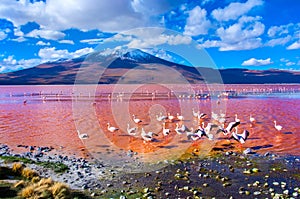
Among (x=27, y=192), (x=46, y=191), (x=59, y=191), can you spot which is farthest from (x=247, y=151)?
(x=27, y=192)

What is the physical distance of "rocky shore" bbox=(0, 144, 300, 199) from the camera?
964 cm

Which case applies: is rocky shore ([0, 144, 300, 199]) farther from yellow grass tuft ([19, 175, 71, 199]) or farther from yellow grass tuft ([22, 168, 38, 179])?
yellow grass tuft ([19, 175, 71, 199])

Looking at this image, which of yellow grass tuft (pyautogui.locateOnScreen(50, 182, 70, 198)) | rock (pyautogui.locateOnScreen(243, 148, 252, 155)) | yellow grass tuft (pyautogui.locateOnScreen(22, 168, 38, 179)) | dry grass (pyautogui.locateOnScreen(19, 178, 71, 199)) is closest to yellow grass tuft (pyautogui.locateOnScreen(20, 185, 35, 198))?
dry grass (pyautogui.locateOnScreen(19, 178, 71, 199))

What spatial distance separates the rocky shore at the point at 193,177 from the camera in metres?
9.64

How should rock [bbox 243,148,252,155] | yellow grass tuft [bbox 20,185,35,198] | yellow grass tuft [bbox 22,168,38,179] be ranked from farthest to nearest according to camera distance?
rock [bbox 243,148,252,155]
yellow grass tuft [bbox 22,168,38,179]
yellow grass tuft [bbox 20,185,35,198]

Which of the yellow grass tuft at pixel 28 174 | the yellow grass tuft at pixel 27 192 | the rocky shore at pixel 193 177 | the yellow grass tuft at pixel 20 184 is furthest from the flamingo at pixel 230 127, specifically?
the yellow grass tuft at pixel 27 192

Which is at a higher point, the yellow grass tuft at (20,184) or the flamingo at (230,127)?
the flamingo at (230,127)

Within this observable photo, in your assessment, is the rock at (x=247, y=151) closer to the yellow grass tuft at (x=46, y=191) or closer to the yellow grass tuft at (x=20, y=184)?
the yellow grass tuft at (x=46, y=191)

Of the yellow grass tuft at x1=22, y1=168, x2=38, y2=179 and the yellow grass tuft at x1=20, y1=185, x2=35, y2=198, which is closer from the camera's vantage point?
the yellow grass tuft at x1=20, y1=185, x2=35, y2=198

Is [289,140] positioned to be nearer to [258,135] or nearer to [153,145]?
[258,135]

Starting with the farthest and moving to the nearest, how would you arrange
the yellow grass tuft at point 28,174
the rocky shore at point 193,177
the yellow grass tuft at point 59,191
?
the yellow grass tuft at point 28,174 → the rocky shore at point 193,177 → the yellow grass tuft at point 59,191

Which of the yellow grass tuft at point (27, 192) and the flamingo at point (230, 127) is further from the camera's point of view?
the flamingo at point (230, 127)

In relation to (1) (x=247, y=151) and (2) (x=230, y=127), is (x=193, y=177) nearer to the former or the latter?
(1) (x=247, y=151)

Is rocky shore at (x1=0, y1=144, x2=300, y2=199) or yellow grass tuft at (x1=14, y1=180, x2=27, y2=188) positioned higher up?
yellow grass tuft at (x1=14, y1=180, x2=27, y2=188)
